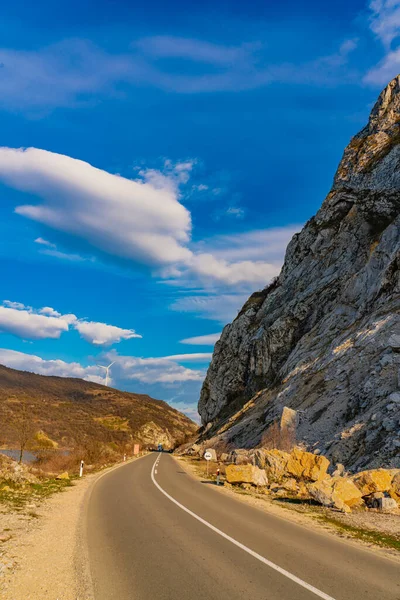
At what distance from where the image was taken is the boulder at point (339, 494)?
14.9 metres

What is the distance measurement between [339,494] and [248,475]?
794 cm

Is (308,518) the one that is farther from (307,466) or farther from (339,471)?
(307,466)

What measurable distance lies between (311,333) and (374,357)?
53.7 feet

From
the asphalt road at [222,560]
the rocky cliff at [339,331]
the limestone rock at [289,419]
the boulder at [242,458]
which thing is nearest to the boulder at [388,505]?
the asphalt road at [222,560]

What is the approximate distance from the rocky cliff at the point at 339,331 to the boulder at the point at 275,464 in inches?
109

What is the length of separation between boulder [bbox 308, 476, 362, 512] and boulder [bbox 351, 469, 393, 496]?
468 mm

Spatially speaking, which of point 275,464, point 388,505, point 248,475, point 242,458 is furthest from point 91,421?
point 388,505

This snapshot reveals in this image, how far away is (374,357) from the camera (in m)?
29.0

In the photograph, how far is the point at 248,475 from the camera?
73.3ft

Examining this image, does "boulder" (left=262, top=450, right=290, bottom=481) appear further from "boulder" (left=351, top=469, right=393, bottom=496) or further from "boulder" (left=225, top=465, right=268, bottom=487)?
"boulder" (left=351, top=469, right=393, bottom=496)

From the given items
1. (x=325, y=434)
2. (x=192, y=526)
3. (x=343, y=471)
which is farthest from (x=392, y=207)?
(x=192, y=526)

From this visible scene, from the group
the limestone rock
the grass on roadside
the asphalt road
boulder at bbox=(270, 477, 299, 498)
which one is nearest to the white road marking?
the asphalt road

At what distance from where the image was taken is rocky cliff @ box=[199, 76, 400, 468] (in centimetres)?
2562

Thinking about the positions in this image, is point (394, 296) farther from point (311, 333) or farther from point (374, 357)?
point (311, 333)
